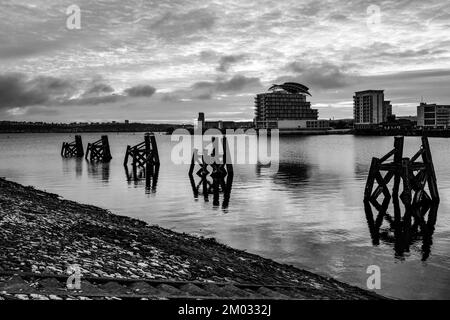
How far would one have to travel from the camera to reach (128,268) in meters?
9.13

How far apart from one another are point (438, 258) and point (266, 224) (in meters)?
7.27

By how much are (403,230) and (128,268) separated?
509 inches

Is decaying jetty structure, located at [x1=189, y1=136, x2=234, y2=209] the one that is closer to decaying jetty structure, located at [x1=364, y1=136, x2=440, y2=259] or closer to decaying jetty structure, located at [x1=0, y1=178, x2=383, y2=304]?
decaying jetty structure, located at [x1=364, y1=136, x2=440, y2=259]

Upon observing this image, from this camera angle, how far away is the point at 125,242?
39.8 feet

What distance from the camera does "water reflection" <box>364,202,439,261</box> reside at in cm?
1543

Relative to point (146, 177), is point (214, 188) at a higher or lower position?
lower

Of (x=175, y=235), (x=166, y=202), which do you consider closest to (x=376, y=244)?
(x=175, y=235)

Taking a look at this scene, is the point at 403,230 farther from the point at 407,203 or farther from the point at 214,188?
the point at 214,188

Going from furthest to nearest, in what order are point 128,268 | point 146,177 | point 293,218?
1. point 146,177
2. point 293,218
3. point 128,268

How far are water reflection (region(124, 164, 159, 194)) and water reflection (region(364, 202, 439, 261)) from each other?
15.7 m

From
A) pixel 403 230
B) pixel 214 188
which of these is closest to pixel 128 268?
pixel 403 230

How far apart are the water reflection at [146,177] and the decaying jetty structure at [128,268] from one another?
16877 mm

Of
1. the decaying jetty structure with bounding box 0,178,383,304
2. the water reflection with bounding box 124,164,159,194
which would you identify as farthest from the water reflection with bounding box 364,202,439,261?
the water reflection with bounding box 124,164,159,194

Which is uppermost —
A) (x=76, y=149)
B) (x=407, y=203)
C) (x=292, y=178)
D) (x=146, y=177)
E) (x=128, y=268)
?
(x=76, y=149)
